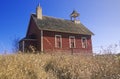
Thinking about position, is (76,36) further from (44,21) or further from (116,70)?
(116,70)

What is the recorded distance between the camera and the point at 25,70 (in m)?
6.00

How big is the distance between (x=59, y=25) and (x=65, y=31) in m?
1.40

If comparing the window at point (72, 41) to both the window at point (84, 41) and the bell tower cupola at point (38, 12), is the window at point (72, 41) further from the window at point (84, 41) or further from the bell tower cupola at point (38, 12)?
the bell tower cupola at point (38, 12)

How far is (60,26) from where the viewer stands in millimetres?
25812

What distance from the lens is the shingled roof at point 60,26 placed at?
79.0 ft

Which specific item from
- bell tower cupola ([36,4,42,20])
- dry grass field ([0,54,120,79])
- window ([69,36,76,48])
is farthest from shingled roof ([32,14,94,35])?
dry grass field ([0,54,120,79])

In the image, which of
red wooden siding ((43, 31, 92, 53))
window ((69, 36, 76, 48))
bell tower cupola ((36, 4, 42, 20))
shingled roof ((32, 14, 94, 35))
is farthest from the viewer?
window ((69, 36, 76, 48))

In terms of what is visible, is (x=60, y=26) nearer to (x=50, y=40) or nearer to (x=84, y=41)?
(x=50, y=40)

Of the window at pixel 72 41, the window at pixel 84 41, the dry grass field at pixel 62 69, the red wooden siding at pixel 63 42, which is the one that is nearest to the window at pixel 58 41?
the red wooden siding at pixel 63 42

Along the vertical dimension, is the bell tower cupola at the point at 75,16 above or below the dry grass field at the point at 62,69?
above

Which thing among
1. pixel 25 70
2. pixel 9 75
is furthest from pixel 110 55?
pixel 9 75

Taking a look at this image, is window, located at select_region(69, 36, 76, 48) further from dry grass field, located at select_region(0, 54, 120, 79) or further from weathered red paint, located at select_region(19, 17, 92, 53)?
dry grass field, located at select_region(0, 54, 120, 79)

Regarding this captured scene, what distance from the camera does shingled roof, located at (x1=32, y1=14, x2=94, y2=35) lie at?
24.1 metres

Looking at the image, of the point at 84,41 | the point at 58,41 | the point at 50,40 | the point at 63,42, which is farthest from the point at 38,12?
the point at 84,41
